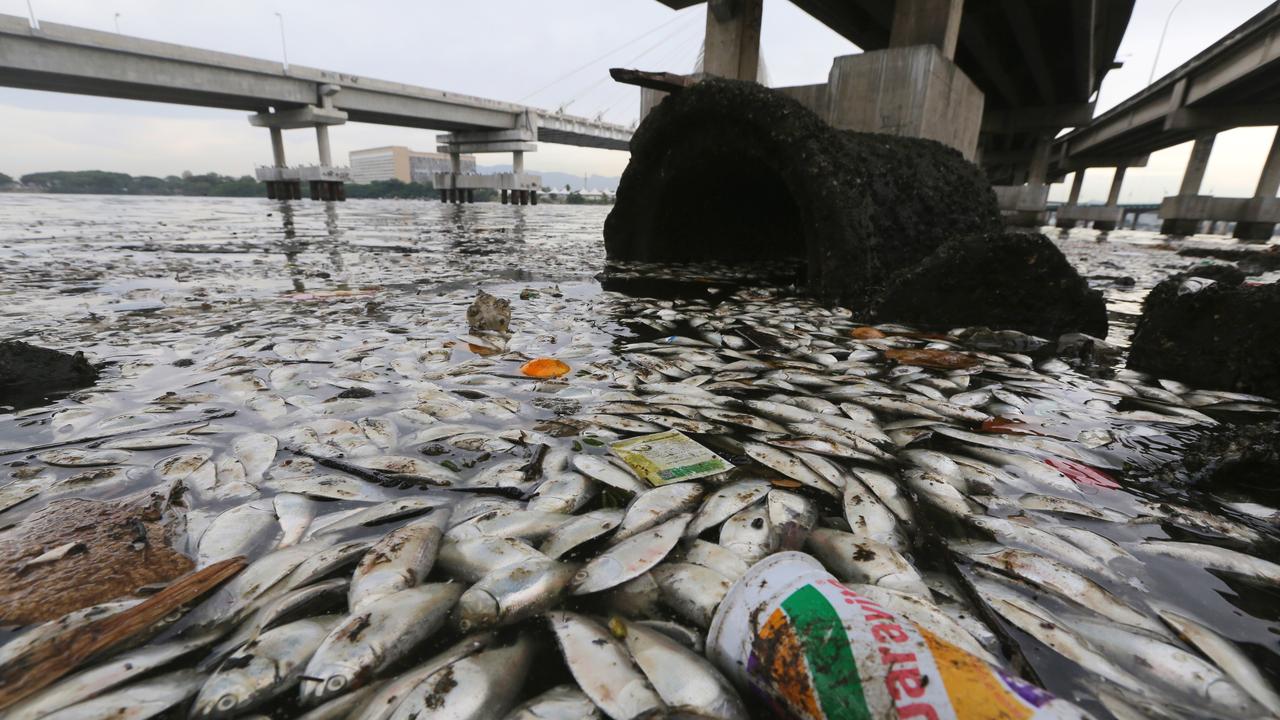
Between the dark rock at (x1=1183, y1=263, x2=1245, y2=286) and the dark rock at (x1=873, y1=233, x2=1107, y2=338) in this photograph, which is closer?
the dark rock at (x1=873, y1=233, x2=1107, y2=338)

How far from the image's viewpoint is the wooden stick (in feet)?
3.22

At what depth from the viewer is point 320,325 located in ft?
12.0

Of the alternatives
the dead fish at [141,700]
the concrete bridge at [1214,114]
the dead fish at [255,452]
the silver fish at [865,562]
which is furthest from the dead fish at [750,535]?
the concrete bridge at [1214,114]

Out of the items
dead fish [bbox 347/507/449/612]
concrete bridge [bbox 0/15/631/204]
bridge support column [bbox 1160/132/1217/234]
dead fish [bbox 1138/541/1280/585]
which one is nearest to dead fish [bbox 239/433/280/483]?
dead fish [bbox 347/507/449/612]

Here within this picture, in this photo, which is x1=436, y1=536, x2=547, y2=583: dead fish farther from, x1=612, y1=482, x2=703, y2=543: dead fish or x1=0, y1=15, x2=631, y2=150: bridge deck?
x1=0, y1=15, x2=631, y2=150: bridge deck

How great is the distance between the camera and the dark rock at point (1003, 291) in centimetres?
378

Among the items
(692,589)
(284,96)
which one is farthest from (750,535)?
(284,96)

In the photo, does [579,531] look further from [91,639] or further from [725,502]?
[91,639]

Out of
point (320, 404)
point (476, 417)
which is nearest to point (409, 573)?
point (476, 417)

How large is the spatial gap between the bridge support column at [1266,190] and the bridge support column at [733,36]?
2554 centimetres

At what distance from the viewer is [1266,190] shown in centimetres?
2311

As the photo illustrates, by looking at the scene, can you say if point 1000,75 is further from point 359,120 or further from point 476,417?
point 359,120

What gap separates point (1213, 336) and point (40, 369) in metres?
5.63

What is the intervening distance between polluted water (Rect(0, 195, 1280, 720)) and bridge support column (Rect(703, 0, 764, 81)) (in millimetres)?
6917
